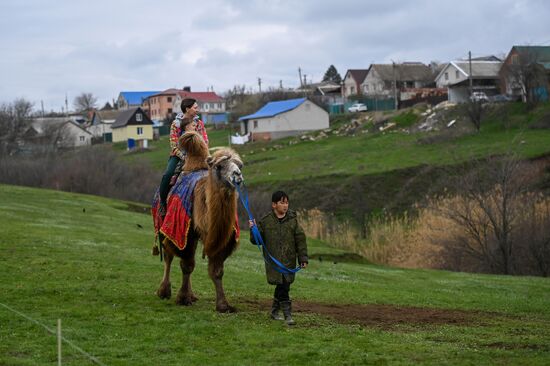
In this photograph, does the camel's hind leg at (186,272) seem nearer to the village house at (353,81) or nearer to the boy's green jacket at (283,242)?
the boy's green jacket at (283,242)

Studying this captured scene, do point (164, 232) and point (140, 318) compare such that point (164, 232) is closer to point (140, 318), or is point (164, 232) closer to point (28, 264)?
point (140, 318)

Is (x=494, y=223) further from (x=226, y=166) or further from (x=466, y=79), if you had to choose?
(x=466, y=79)

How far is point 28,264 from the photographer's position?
53.8 ft

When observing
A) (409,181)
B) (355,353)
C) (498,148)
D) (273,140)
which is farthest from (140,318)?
(273,140)

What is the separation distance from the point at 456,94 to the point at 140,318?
8375cm

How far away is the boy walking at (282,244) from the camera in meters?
11.2

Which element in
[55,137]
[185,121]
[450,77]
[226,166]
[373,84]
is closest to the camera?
[226,166]

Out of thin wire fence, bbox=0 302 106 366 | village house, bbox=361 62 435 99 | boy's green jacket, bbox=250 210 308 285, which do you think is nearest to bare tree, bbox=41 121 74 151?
village house, bbox=361 62 435 99

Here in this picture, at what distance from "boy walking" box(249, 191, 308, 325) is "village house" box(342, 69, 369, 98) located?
119 meters

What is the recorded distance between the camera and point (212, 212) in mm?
11414

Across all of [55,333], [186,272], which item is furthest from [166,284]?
[55,333]

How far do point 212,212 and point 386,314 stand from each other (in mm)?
3310

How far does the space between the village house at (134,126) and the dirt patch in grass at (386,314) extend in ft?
320

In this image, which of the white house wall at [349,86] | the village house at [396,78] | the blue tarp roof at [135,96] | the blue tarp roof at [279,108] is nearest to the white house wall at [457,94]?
the blue tarp roof at [279,108]
